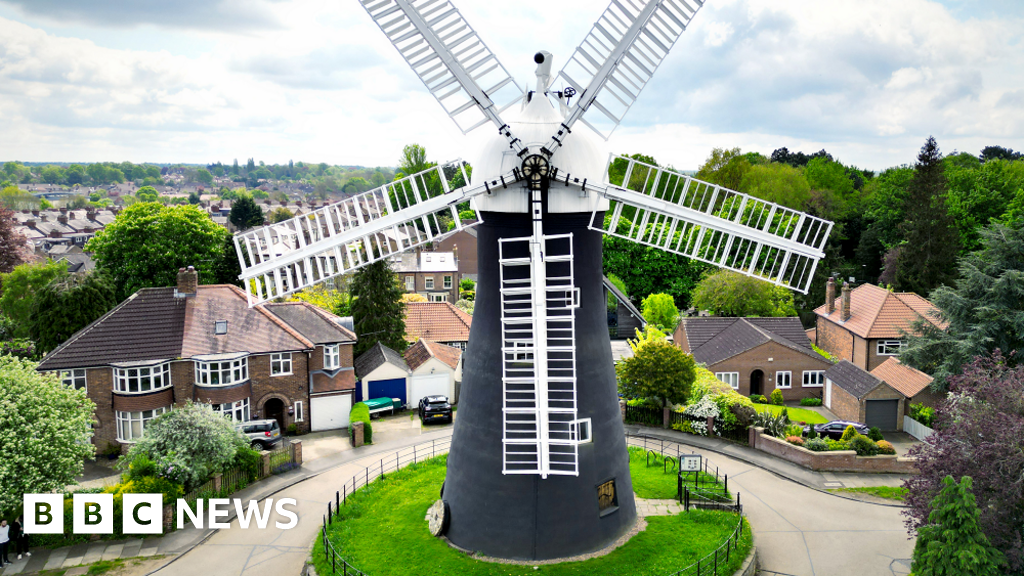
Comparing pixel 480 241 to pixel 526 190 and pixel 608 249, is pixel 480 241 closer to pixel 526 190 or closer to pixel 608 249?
pixel 526 190

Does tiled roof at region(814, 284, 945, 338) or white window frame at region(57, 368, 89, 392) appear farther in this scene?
tiled roof at region(814, 284, 945, 338)

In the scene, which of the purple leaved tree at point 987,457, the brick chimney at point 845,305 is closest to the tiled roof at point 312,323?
the purple leaved tree at point 987,457

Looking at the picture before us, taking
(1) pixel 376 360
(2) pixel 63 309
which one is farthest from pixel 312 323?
(2) pixel 63 309

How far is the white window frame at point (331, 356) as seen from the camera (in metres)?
33.8

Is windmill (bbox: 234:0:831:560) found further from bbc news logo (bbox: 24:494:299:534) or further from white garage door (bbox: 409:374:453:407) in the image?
white garage door (bbox: 409:374:453:407)

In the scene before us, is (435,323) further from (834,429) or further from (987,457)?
(987,457)

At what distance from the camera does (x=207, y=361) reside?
30609mm

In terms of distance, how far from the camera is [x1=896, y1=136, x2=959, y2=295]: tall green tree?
168 ft

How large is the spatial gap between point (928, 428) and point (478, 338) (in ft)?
80.1

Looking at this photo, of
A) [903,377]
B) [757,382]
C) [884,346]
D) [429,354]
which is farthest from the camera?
[884,346]

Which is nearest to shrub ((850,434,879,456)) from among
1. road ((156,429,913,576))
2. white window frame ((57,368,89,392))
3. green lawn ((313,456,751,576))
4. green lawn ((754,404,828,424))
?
road ((156,429,913,576))

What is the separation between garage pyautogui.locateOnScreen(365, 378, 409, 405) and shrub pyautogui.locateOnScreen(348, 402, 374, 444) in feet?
9.89

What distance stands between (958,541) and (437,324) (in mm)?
32737

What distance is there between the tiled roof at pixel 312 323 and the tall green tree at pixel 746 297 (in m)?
28.9
